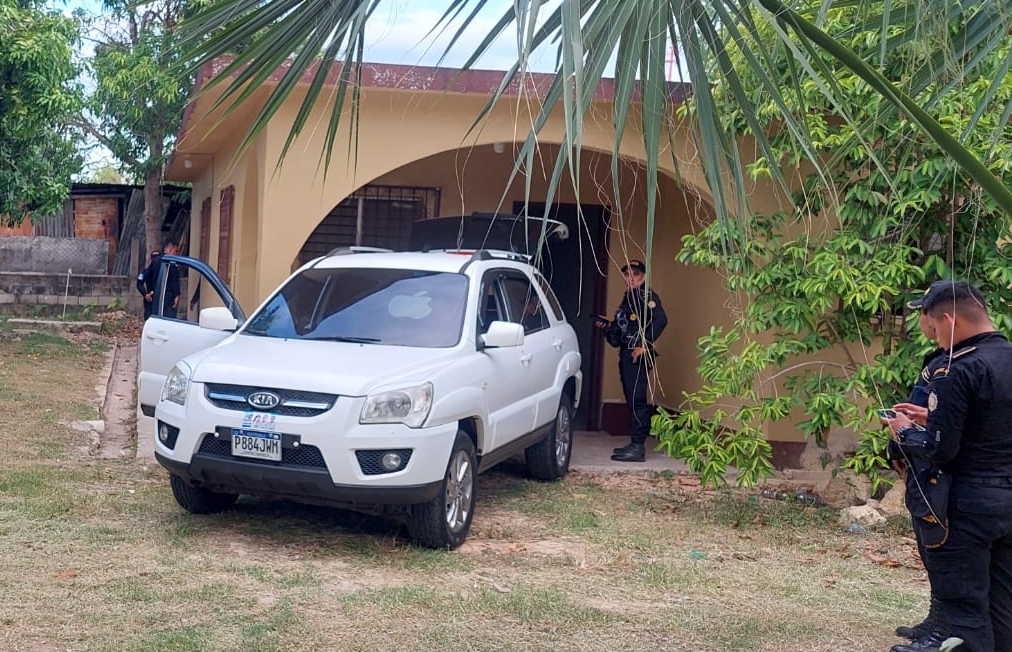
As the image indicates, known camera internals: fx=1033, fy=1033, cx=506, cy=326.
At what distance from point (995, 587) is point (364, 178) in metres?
6.02

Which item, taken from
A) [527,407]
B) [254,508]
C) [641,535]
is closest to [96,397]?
[254,508]

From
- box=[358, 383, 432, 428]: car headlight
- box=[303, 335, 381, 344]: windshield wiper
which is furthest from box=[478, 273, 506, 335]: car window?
box=[358, 383, 432, 428]: car headlight

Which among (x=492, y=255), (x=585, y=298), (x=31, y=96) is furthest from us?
(x=31, y=96)

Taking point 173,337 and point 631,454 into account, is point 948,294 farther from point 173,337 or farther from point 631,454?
point 631,454

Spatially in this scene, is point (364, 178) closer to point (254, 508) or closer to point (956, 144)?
point (254, 508)

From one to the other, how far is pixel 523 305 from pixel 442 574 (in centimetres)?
280

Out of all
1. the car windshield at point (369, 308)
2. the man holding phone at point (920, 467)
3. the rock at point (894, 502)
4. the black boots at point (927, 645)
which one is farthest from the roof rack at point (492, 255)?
the black boots at point (927, 645)

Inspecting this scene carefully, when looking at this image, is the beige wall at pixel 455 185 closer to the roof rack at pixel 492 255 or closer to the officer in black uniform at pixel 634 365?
the officer in black uniform at pixel 634 365

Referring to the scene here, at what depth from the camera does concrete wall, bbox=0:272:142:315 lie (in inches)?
769

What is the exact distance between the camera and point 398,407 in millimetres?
5703

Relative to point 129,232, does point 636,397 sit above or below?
below

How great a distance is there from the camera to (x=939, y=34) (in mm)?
2627

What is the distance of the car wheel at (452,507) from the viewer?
19.2 feet

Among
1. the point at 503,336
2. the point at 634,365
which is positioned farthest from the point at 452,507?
the point at 634,365
